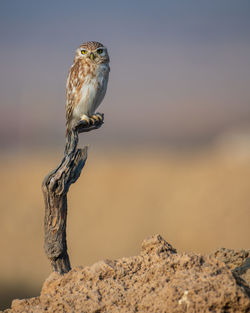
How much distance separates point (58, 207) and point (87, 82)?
1.56 m

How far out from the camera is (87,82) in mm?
5039

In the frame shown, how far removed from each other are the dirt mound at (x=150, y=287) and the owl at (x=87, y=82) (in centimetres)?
226

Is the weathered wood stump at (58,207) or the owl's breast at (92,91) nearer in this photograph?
the weathered wood stump at (58,207)

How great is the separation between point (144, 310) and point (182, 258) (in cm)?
42

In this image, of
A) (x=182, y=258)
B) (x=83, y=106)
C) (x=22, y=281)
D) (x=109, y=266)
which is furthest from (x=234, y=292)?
(x=22, y=281)

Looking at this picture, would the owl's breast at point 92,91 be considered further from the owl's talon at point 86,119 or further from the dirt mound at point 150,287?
the dirt mound at point 150,287

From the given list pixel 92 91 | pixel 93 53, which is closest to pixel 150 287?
pixel 92 91

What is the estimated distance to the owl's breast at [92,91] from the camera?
503 cm

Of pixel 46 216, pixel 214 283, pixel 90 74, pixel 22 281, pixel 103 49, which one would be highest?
pixel 103 49

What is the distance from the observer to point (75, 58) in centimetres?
525

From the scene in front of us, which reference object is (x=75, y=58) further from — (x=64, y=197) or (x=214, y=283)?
A: (x=214, y=283)

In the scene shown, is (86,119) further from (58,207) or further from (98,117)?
(58,207)

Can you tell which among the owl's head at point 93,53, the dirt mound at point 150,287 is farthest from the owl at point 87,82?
the dirt mound at point 150,287

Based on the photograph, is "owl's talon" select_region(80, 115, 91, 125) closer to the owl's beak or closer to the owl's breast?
the owl's breast
